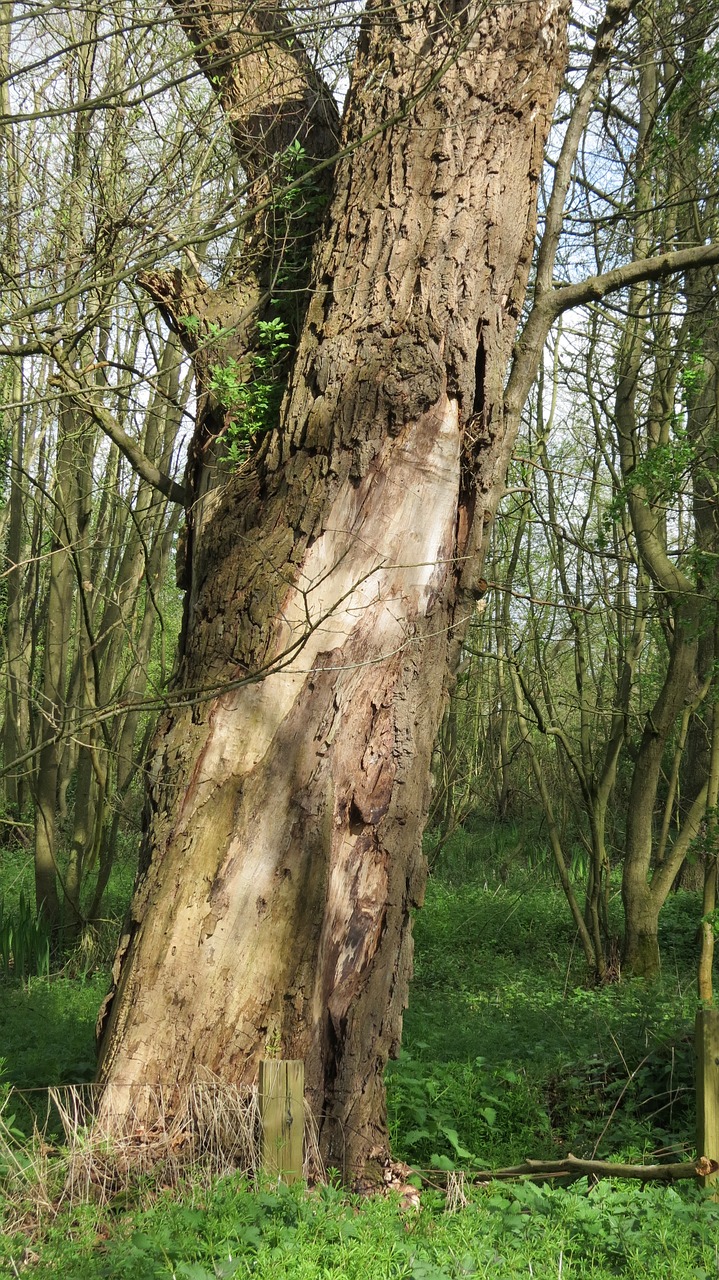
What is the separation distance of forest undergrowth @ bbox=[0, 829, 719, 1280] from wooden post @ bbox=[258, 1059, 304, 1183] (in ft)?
0.36

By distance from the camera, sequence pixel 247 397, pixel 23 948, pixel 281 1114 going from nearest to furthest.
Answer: pixel 281 1114
pixel 247 397
pixel 23 948

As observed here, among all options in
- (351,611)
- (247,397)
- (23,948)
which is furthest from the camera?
(23,948)

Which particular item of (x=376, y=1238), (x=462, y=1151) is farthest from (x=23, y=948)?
(x=376, y=1238)

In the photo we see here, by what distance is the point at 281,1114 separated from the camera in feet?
10.2

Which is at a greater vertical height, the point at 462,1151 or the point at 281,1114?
the point at 281,1114

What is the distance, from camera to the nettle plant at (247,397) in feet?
13.3

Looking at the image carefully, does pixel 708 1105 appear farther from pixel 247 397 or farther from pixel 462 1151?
pixel 247 397

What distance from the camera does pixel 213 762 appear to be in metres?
3.49

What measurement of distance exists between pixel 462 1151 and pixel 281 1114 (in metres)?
1.10

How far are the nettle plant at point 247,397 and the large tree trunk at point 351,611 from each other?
157 millimetres

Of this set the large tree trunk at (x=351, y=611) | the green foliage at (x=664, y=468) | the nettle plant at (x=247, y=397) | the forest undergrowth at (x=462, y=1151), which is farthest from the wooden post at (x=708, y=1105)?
the green foliage at (x=664, y=468)

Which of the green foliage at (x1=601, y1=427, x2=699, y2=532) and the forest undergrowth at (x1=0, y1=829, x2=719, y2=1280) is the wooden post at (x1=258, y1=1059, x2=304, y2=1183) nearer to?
the forest undergrowth at (x1=0, y1=829, x2=719, y2=1280)

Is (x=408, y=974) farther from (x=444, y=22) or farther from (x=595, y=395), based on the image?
(x=595, y=395)

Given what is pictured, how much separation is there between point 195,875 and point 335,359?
1938 mm
